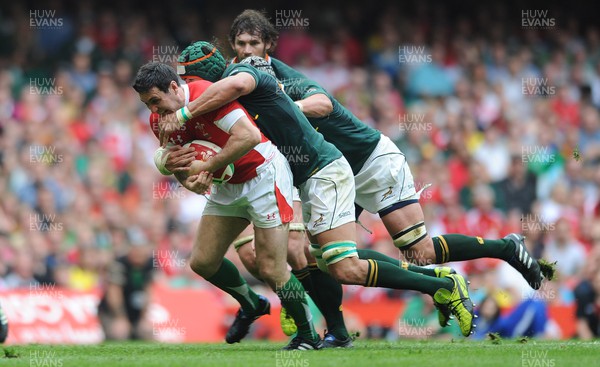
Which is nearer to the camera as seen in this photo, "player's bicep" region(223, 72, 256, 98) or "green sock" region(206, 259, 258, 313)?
"player's bicep" region(223, 72, 256, 98)

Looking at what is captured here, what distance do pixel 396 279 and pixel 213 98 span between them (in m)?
1.82

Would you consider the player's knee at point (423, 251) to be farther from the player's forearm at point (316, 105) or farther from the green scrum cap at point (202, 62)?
the green scrum cap at point (202, 62)

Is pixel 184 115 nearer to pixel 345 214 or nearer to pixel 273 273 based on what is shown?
pixel 273 273

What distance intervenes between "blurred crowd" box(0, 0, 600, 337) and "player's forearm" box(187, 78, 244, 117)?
5407mm

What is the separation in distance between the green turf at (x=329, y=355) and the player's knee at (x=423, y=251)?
0.68 metres

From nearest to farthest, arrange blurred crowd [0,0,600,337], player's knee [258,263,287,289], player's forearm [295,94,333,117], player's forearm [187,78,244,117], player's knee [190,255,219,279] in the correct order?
player's forearm [187,78,244,117], player's knee [258,263,287,289], player's knee [190,255,219,279], player's forearm [295,94,333,117], blurred crowd [0,0,600,337]

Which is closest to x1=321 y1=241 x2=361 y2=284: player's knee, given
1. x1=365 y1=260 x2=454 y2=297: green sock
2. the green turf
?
x1=365 y1=260 x2=454 y2=297: green sock

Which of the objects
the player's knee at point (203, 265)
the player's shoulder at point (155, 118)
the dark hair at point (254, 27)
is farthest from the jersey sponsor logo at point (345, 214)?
the dark hair at point (254, 27)

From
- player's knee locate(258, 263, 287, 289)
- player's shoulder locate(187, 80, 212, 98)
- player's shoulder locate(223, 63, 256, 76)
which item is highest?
player's shoulder locate(223, 63, 256, 76)

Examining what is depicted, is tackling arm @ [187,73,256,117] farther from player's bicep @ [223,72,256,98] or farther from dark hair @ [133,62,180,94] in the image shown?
dark hair @ [133,62,180,94]

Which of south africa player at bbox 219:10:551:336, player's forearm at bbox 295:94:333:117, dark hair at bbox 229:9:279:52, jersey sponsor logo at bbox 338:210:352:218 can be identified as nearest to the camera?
jersey sponsor logo at bbox 338:210:352:218

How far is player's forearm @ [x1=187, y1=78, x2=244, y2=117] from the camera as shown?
671 cm

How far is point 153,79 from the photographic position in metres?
6.76

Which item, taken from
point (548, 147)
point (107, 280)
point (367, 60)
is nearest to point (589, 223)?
point (548, 147)
